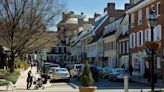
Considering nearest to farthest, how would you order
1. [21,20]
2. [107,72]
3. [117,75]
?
[21,20] → [117,75] → [107,72]

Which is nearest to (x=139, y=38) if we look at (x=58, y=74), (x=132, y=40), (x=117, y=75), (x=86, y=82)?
(x=132, y=40)

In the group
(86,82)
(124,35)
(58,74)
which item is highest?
(124,35)

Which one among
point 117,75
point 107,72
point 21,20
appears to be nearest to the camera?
point 21,20

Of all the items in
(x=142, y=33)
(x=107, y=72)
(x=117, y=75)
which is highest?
(x=142, y=33)

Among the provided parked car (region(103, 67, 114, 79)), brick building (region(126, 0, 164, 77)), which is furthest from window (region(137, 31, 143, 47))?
parked car (region(103, 67, 114, 79))

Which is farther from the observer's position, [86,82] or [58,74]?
[58,74]

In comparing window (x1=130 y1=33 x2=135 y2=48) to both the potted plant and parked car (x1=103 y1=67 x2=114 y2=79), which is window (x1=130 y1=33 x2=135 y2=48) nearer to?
parked car (x1=103 y1=67 x2=114 y2=79)

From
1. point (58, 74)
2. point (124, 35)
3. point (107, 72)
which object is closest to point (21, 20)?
point (58, 74)

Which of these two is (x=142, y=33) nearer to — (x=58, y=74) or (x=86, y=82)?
(x=58, y=74)

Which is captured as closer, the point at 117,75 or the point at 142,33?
the point at 117,75

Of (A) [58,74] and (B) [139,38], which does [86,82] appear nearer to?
(A) [58,74]

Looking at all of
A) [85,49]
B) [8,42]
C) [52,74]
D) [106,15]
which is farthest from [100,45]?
[8,42]

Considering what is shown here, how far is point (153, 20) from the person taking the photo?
23.9m

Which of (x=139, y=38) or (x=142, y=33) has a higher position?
(x=142, y=33)
